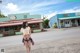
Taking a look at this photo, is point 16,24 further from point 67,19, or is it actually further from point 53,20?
point 53,20

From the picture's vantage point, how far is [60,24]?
3975 centimetres

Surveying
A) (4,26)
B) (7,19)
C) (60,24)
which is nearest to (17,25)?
(4,26)

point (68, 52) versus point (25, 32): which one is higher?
point (25, 32)

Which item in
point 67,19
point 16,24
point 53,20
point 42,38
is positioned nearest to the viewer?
point 42,38

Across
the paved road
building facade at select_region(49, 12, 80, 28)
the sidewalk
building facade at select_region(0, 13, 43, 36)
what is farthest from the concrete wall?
the sidewalk

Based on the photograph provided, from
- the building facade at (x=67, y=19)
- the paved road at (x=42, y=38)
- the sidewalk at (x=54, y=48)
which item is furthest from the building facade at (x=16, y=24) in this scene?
the sidewalk at (x=54, y=48)

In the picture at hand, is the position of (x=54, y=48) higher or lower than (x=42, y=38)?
higher

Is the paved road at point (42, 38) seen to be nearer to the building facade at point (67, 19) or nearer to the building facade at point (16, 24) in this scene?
the building facade at point (16, 24)

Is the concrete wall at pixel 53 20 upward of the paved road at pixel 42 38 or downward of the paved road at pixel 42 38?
downward

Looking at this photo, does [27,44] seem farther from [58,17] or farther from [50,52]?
[58,17]

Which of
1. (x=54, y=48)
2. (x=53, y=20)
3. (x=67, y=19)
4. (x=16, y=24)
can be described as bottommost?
(x=53, y=20)

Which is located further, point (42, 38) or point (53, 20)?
point (53, 20)

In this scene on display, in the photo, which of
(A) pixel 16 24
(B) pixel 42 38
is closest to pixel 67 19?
(A) pixel 16 24

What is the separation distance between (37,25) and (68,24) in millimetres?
9085
